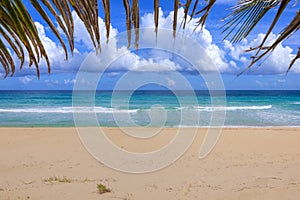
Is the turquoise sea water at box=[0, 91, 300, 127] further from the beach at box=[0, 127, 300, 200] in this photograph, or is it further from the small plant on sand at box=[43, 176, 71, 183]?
the small plant on sand at box=[43, 176, 71, 183]

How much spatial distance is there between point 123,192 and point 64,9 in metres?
4.49

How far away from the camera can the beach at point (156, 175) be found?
529 cm

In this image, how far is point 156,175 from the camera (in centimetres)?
657

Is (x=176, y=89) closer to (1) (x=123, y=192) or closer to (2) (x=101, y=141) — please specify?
(2) (x=101, y=141)

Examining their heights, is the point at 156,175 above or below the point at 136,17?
below

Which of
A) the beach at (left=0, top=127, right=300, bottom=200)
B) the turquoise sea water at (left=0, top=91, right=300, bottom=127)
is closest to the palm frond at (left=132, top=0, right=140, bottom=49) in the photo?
the beach at (left=0, top=127, right=300, bottom=200)

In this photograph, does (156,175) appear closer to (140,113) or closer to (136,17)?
(136,17)

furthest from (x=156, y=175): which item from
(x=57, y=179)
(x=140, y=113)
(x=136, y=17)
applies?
(x=140, y=113)

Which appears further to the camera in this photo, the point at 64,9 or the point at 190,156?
the point at 190,156

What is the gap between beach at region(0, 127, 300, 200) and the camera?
5293mm

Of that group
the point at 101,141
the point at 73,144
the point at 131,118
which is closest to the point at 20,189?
the point at 73,144

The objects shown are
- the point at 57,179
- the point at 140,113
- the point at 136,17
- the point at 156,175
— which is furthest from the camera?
the point at 140,113

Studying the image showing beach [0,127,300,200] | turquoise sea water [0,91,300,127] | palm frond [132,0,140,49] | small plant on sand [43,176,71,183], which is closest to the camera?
palm frond [132,0,140,49]

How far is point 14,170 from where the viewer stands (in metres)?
7.28
